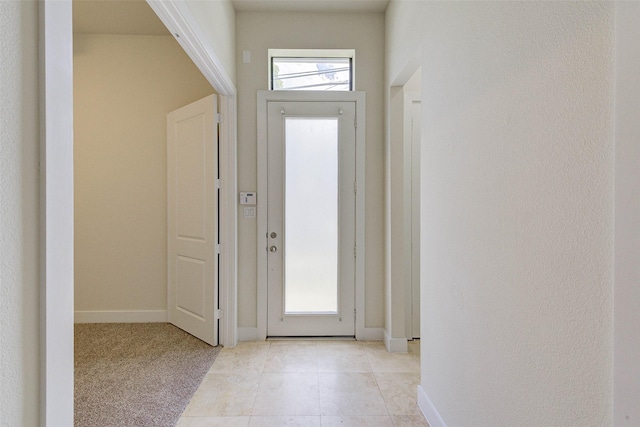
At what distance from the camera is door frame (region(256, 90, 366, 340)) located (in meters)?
3.11

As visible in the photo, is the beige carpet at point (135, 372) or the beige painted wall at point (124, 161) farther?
the beige painted wall at point (124, 161)

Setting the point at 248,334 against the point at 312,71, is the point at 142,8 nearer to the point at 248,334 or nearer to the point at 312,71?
the point at 312,71

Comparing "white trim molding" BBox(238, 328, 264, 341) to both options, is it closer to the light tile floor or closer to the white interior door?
the light tile floor

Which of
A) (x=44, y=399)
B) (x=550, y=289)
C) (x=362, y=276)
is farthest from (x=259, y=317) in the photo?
(x=550, y=289)

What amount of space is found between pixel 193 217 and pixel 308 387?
1.80 metres

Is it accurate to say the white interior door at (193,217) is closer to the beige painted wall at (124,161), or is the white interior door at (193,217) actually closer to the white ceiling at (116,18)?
the beige painted wall at (124,161)

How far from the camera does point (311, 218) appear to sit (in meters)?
3.18

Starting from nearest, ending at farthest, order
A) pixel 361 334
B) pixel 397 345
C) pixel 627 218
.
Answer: pixel 627 218
pixel 397 345
pixel 361 334

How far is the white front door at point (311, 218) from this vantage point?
3.14 m

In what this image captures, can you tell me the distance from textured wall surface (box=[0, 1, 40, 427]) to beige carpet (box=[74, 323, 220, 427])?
1.41m

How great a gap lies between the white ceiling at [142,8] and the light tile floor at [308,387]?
9.81ft

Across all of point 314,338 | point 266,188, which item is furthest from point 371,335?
point 266,188

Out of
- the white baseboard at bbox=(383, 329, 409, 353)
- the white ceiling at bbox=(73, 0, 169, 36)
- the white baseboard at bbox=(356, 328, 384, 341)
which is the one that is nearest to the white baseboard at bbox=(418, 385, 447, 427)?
the white baseboard at bbox=(383, 329, 409, 353)

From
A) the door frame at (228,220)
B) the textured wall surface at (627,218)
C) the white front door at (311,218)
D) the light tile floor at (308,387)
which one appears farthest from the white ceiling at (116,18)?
the textured wall surface at (627,218)
